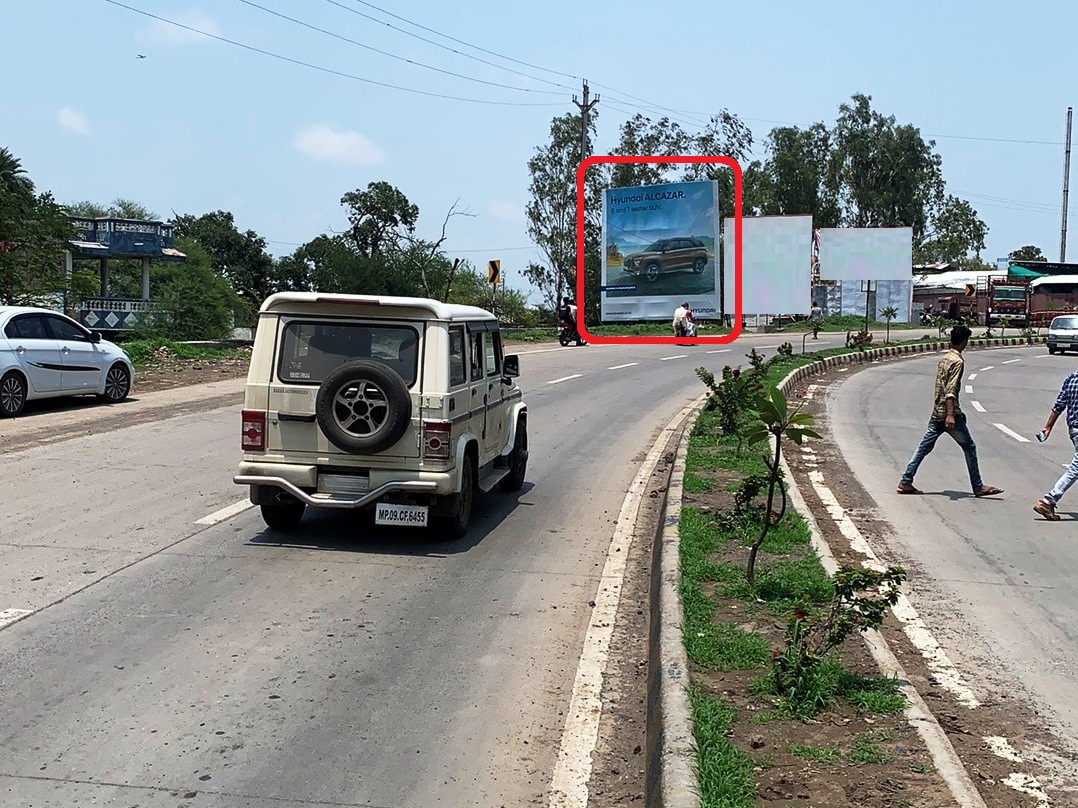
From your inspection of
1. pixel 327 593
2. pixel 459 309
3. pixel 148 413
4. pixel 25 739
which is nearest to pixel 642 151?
pixel 148 413

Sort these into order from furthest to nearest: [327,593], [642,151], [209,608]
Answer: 1. [642,151]
2. [327,593]
3. [209,608]

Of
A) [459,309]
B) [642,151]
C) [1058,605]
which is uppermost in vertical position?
[642,151]

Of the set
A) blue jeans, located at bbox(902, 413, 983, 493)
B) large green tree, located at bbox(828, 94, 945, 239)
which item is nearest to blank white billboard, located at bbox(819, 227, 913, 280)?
blue jeans, located at bbox(902, 413, 983, 493)

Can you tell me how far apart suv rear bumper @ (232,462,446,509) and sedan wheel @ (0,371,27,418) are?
956 cm

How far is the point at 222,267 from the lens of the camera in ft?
268

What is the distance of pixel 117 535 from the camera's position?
29.6ft

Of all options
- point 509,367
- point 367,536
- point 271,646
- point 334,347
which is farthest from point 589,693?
point 509,367

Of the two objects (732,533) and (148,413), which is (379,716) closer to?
(732,533)

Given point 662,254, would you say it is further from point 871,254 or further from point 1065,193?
point 1065,193

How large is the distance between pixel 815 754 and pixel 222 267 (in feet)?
268

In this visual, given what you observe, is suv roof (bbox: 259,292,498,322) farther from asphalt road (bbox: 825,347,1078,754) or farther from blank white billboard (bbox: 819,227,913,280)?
blank white billboard (bbox: 819,227,913,280)

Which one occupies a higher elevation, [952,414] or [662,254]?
[662,254]

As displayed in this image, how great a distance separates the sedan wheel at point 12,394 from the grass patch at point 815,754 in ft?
49.5

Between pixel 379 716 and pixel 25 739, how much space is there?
1549 mm
